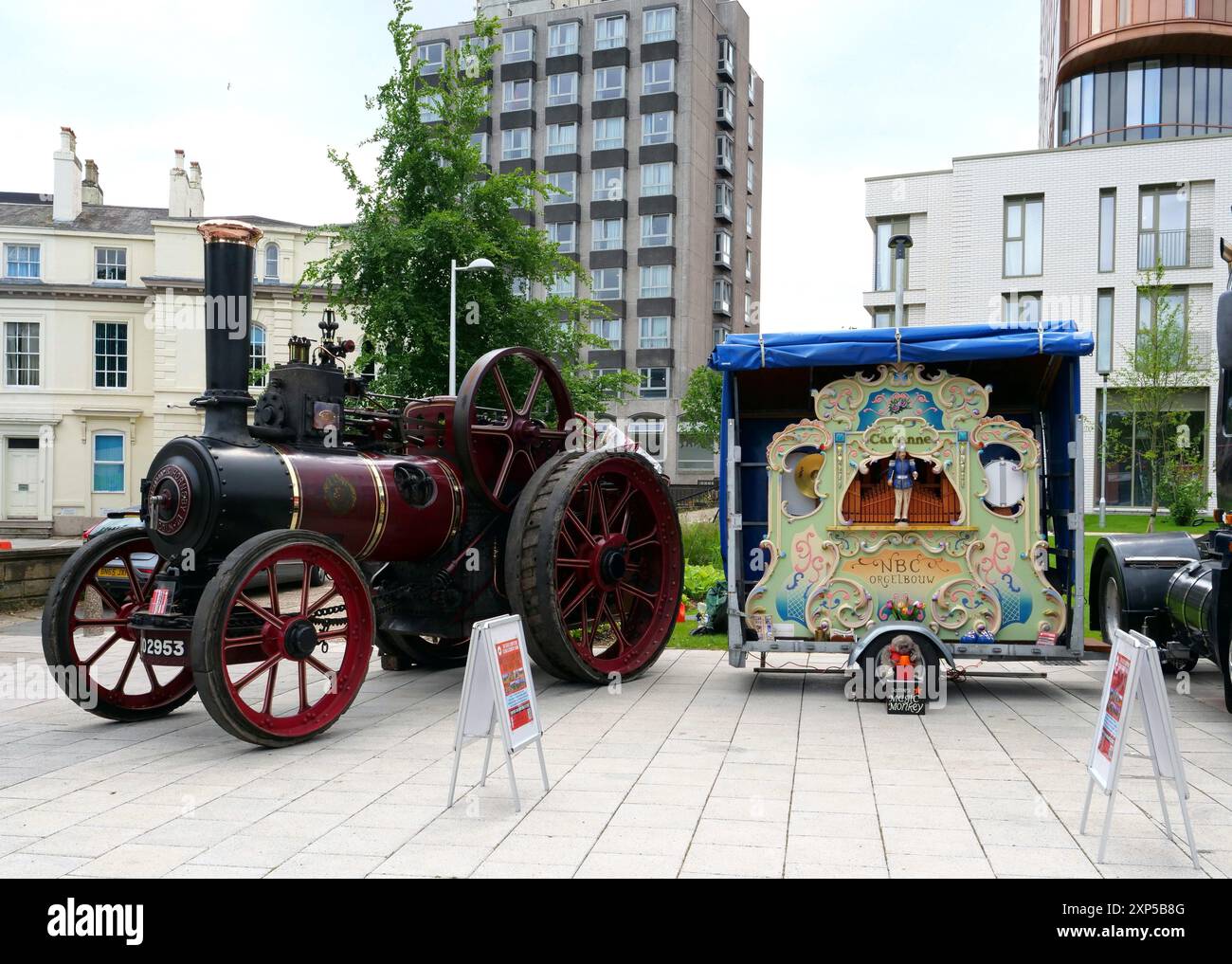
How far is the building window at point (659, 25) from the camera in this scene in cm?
5200

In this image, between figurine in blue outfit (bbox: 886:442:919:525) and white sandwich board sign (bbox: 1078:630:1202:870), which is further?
figurine in blue outfit (bbox: 886:442:919:525)

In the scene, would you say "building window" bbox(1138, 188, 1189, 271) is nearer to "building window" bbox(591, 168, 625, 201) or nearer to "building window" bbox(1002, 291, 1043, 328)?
"building window" bbox(1002, 291, 1043, 328)

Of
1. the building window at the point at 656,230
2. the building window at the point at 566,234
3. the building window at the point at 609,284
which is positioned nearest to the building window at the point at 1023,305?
the building window at the point at 656,230

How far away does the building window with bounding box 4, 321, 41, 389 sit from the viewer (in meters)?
37.2

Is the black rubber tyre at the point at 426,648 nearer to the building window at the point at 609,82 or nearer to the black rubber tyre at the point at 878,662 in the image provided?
the black rubber tyre at the point at 878,662

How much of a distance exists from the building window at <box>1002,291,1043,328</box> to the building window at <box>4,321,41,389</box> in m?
31.4

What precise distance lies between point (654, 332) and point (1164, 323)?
85.4ft

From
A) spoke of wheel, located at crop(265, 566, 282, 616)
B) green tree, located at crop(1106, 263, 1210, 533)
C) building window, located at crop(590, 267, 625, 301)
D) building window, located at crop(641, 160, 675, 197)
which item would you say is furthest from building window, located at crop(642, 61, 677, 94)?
spoke of wheel, located at crop(265, 566, 282, 616)

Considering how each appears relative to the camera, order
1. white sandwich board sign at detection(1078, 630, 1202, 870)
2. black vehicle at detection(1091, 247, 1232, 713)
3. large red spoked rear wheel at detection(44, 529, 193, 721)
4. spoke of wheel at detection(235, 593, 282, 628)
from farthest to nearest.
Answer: black vehicle at detection(1091, 247, 1232, 713), large red spoked rear wheel at detection(44, 529, 193, 721), spoke of wheel at detection(235, 593, 282, 628), white sandwich board sign at detection(1078, 630, 1202, 870)

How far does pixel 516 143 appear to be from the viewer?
2170 inches

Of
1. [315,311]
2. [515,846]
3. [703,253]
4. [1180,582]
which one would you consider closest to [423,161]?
[315,311]

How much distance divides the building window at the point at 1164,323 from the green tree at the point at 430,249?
13.7 m

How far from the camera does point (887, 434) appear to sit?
9297 millimetres

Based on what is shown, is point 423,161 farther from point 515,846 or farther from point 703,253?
point 703,253
